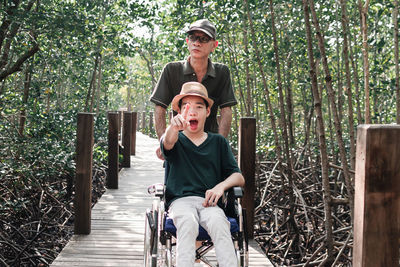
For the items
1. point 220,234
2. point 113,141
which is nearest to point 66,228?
point 113,141

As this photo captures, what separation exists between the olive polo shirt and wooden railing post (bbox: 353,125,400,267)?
144 cm

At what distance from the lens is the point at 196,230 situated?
2020mm

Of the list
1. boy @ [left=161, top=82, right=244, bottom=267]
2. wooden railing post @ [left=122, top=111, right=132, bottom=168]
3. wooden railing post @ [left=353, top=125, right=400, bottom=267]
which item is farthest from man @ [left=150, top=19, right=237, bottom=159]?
wooden railing post @ [left=122, top=111, right=132, bottom=168]

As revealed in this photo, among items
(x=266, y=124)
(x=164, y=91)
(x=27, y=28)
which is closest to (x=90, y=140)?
(x=164, y=91)

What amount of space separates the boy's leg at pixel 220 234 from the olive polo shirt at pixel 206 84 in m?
0.76

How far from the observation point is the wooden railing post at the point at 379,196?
4.51ft

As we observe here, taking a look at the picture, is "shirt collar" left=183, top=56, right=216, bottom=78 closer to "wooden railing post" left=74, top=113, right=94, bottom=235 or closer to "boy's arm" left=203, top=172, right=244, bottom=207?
"boy's arm" left=203, top=172, right=244, bottom=207

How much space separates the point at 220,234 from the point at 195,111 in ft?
2.11

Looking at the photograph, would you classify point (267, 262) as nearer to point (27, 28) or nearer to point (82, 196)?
point (82, 196)

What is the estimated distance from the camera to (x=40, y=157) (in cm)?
435

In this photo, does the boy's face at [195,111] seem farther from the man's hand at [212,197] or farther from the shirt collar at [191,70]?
the shirt collar at [191,70]

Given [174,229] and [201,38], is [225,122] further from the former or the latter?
[174,229]

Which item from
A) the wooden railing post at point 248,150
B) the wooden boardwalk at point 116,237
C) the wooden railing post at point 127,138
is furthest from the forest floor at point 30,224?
the wooden railing post at point 248,150

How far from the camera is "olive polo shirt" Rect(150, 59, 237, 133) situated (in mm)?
2752
